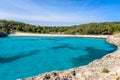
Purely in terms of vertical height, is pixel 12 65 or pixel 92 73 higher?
pixel 92 73

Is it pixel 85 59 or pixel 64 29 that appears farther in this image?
pixel 64 29

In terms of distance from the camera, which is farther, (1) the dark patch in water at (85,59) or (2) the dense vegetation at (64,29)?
(2) the dense vegetation at (64,29)

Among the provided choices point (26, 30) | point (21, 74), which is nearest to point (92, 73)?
point (21, 74)

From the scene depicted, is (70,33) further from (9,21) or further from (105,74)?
(105,74)

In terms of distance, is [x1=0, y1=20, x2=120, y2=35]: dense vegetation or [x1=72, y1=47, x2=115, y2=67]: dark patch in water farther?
[x1=0, y1=20, x2=120, y2=35]: dense vegetation

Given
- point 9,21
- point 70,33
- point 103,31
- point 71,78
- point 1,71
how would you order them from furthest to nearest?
1. point 9,21
2. point 70,33
3. point 103,31
4. point 1,71
5. point 71,78

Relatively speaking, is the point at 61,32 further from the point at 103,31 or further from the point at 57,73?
the point at 57,73

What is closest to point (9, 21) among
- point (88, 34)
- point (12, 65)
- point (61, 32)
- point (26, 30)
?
point (26, 30)

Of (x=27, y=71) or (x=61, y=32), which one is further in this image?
(x=61, y=32)

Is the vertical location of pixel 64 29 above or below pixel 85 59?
below

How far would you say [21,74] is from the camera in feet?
110

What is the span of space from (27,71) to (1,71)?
436 centimetres

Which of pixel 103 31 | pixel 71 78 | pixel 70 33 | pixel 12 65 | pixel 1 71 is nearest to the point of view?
pixel 71 78

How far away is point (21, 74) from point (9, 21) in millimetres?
151421
